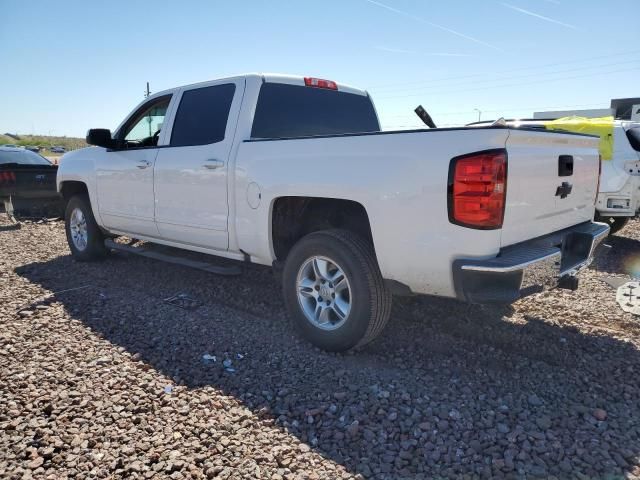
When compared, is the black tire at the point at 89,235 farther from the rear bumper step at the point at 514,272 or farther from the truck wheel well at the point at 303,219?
the rear bumper step at the point at 514,272

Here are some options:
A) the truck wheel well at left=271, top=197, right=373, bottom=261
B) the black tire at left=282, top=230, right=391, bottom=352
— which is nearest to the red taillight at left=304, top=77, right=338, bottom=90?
the truck wheel well at left=271, top=197, right=373, bottom=261

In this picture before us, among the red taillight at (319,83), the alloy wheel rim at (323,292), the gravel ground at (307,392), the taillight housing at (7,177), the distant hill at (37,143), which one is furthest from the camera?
the distant hill at (37,143)

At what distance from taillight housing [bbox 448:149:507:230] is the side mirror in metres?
4.09

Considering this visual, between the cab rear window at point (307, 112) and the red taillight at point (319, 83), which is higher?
the red taillight at point (319, 83)

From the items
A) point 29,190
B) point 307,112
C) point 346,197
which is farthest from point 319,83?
point 29,190

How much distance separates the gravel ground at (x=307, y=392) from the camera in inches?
92.7

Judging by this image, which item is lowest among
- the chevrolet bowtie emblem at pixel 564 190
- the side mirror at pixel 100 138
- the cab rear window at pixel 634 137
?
the chevrolet bowtie emblem at pixel 564 190

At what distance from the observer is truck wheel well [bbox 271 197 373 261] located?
3.67 meters

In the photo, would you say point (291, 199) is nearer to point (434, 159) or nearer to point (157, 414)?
point (434, 159)

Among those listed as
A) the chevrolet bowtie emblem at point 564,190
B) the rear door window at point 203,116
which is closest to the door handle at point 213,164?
the rear door window at point 203,116

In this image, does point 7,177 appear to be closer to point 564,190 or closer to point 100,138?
point 100,138

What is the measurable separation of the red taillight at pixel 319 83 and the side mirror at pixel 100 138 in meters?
2.34

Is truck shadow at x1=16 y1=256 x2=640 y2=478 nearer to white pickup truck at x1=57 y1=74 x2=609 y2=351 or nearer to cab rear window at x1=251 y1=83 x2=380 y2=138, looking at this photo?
white pickup truck at x1=57 y1=74 x2=609 y2=351

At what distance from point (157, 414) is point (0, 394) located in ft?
3.39
